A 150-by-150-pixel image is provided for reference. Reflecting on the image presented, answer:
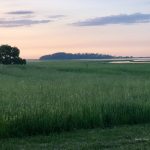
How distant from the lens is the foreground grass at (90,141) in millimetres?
11602

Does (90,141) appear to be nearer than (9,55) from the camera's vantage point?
Yes

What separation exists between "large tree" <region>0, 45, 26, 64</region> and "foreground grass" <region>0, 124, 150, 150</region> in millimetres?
65566

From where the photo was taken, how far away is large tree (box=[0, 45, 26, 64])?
3110 inches

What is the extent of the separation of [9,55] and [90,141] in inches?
2695

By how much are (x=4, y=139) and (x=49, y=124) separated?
148cm

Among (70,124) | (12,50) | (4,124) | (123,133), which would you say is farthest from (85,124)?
(12,50)

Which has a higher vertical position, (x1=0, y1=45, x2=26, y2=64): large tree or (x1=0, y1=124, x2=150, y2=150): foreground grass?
(x1=0, y1=45, x2=26, y2=64): large tree

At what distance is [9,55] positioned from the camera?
7994 cm

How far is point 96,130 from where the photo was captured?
14094 mm

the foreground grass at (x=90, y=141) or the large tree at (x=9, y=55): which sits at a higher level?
the large tree at (x=9, y=55)

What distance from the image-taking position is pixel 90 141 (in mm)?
12352

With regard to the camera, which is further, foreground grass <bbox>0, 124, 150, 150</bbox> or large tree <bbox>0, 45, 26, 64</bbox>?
large tree <bbox>0, 45, 26, 64</bbox>

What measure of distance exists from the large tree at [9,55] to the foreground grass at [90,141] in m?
65.6

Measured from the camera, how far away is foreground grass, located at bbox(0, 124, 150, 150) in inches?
457
